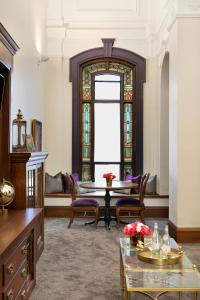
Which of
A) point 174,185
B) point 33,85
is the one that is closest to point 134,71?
point 33,85

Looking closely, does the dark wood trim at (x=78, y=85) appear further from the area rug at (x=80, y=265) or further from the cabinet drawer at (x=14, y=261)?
the cabinet drawer at (x=14, y=261)

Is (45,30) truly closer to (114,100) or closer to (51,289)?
(114,100)

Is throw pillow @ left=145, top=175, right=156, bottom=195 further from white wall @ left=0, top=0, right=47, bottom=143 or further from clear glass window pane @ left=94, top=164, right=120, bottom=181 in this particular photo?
white wall @ left=0, top=0, right=47, bottom=143

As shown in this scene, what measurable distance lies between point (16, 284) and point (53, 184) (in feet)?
18.6

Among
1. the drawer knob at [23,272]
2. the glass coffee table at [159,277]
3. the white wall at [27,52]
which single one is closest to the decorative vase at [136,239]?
the glass coffee table at [159,277]

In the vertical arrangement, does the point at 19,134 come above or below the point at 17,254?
above

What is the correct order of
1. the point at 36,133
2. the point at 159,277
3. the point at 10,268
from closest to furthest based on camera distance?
the point at 10,268, the point at 159,277, the point at 36,133

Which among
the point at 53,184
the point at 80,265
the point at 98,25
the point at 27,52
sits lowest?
the point at 80,265

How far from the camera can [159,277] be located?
10.6 ft

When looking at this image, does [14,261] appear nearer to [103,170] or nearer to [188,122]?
[188,122]

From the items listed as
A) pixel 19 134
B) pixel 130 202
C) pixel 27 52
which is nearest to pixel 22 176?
pixel 19 134

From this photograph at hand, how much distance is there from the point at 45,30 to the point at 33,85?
228 cm

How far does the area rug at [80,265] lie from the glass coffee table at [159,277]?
610 millimetres

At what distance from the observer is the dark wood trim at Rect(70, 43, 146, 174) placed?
9.34 m
